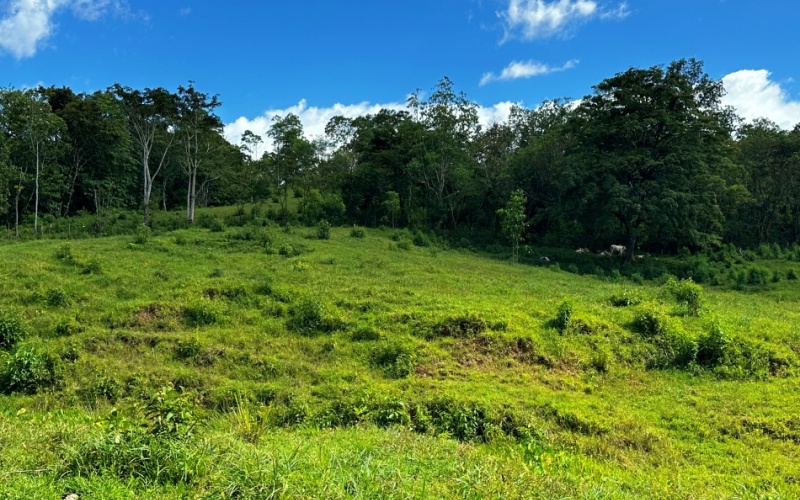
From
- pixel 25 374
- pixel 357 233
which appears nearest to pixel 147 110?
pixel 357 233

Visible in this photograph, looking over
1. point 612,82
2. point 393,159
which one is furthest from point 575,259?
point 393,159

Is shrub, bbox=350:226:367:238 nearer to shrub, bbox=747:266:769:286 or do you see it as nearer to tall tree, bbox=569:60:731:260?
tall tree, bbox=569:60:731:260

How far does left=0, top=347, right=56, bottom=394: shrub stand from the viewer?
980 cm

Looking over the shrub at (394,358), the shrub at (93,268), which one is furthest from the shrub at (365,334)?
the shrub at (93,268)

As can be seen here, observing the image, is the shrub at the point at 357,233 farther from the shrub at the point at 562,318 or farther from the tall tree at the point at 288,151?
the shrub at the point at 562,318

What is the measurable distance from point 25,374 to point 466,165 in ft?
104

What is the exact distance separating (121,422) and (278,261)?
1439 cm

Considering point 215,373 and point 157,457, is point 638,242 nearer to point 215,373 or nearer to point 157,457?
point 215,373

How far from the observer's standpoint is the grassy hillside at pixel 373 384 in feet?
16.1

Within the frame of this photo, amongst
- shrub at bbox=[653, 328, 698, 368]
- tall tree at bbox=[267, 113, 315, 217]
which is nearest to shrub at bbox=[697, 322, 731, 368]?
shrub at bbox=[653, 328, 698, 368]

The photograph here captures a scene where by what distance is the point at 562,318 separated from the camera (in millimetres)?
12656

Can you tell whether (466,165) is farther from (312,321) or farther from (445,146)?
(312,321)

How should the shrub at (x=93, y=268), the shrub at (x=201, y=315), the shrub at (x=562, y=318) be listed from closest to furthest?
the shrub at (x=562, y=318) < the shrub at (x=201, y=315) < the shrub at (x=93, y=268)

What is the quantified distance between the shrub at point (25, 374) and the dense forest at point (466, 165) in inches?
978
